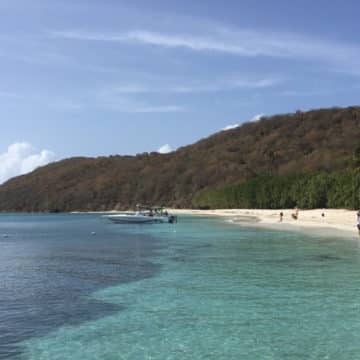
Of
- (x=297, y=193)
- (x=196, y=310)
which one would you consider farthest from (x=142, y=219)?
(x=196, y=310)

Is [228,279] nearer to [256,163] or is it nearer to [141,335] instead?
[141,335]

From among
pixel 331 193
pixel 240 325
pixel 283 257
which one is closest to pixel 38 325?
pixel 240 325

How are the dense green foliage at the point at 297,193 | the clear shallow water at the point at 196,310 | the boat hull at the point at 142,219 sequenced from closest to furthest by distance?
1. the clear shallow water at the point at 196,310
2. the dense green foliage at the point at 297,193
3. the boat hull at the point at 142,219

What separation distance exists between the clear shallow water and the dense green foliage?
5197 cm

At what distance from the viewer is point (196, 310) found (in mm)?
15812

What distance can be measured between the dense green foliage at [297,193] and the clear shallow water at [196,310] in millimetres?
51971

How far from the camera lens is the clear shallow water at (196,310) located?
12.0m

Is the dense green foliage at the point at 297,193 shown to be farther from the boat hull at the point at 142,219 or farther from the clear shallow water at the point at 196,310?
the clear shallow water at the point at 196,310

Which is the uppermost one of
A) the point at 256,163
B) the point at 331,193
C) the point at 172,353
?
the point at 256,163

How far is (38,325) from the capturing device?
14.3 metres

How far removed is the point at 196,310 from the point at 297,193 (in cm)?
8464

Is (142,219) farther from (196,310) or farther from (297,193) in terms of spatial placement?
(196,310)

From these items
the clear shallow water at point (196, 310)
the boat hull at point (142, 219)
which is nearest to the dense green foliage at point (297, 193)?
the boat hull at point (142, 219)

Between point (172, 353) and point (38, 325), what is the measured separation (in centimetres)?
441
